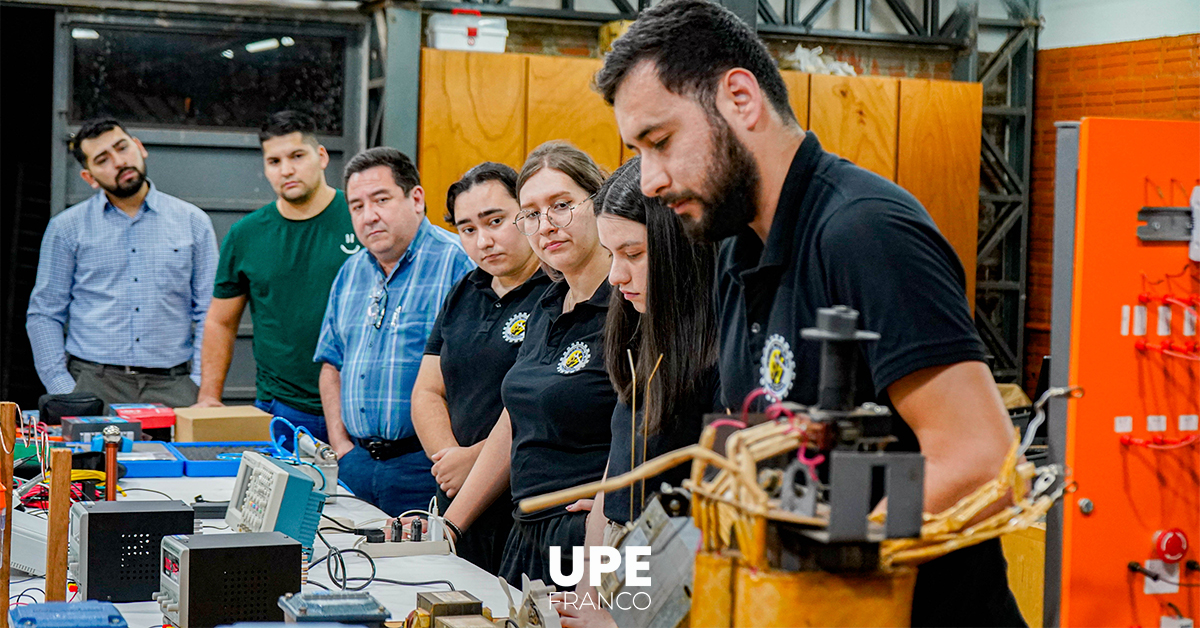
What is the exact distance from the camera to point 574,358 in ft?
8.14

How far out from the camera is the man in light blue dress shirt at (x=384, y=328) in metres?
3.51

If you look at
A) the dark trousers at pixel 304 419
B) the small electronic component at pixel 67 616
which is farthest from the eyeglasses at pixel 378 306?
the small electronic component at pixel 67 616

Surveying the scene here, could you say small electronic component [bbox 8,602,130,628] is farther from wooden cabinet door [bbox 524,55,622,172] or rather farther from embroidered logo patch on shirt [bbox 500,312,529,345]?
wooden cabinet door [bbox 524,55,622,172]

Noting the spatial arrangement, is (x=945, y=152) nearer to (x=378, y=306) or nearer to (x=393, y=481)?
(x=378, y=306)

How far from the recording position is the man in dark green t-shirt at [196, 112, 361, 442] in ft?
14.3

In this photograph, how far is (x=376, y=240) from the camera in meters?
3.74

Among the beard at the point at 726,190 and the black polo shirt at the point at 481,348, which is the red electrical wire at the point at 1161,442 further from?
the beard at the point at 726,190

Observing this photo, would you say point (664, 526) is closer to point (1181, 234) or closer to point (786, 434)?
point (786, 434)

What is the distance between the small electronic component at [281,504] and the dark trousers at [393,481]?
114cm

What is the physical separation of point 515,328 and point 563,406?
623mm

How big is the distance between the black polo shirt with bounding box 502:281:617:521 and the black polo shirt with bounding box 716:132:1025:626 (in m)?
0.97

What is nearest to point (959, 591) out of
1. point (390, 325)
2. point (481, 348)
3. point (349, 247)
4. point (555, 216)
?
point (555, 216)

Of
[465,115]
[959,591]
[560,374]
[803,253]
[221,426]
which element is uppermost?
[465,115]

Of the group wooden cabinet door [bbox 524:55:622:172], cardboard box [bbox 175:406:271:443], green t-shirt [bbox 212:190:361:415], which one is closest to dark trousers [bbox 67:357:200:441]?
green t-shirt [bbox 212:190:361:415]
